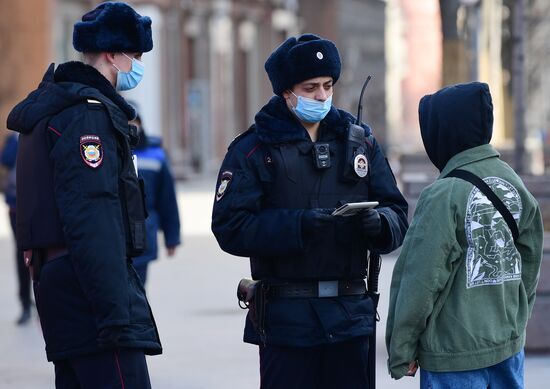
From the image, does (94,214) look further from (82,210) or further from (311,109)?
(311,109)

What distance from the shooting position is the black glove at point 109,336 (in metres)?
5.07

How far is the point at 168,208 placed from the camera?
389 inches

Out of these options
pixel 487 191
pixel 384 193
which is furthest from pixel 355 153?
pixel 487 191

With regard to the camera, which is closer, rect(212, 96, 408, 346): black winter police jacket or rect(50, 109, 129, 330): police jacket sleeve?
rect(50, 109, 129, 330): police jacket sleeve

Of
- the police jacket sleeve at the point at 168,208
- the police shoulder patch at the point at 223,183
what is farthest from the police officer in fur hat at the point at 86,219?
the police jacket sleeve at the point at 168,208

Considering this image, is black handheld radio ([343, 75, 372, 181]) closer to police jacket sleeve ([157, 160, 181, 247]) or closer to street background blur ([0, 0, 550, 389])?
street background blur ([0, 0, 550, 389])

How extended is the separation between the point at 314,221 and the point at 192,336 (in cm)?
585

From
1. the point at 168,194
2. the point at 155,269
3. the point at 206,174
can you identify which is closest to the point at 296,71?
the point at 168,194

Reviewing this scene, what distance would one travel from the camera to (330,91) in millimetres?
5863

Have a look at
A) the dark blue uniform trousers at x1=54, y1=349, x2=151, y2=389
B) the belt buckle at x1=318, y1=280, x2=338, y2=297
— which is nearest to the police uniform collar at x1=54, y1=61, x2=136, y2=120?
the dark blue uniform trousers at x1=54, y1=349, x2=151, y2=389

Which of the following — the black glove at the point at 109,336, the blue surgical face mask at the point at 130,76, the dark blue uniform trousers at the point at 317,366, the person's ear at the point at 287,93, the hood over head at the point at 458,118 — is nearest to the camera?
the black glove at the point at 109,336

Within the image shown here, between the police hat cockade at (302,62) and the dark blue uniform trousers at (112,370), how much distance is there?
1260 mm

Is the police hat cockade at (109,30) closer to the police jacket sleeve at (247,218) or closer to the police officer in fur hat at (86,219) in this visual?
the police officer in fur hat at (86,219)

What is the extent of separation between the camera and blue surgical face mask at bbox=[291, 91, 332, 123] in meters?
5.77
